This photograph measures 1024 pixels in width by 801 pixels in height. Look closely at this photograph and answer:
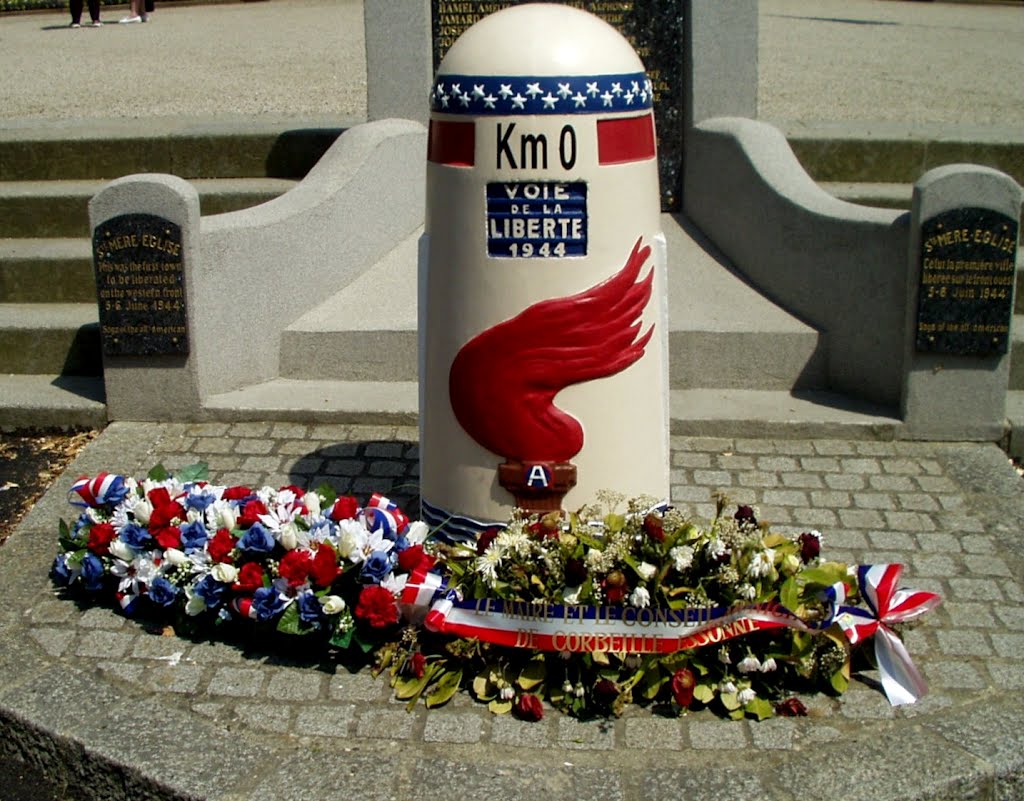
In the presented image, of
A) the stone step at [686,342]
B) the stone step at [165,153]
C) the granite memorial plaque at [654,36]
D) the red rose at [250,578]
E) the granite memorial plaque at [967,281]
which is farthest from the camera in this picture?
the stone step at [165,153]

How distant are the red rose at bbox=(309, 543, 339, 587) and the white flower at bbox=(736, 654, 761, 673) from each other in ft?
4.50

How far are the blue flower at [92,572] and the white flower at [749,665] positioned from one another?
2326mm

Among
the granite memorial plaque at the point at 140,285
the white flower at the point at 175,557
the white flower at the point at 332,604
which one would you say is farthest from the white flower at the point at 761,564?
the granite memorial plaque at the point at 140,285

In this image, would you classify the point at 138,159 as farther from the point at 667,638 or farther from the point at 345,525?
the point at 667,638

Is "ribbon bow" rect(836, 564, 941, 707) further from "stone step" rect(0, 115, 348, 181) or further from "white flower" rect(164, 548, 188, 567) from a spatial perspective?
"stone step" rect(0, 115, 348, 181)

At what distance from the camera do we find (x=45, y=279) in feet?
25.4

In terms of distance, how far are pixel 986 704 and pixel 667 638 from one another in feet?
3.44

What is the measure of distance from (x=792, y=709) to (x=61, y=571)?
277 cm

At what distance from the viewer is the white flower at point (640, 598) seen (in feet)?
13.5

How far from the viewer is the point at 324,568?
431cm

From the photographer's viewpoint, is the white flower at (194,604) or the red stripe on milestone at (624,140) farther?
the white flower at (194,604)

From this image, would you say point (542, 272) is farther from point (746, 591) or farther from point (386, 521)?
point (746, 591)

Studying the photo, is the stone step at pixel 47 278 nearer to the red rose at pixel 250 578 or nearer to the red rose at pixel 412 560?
the red rose at pixel 250 578

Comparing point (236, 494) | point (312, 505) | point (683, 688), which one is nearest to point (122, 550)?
point (236, 494)
